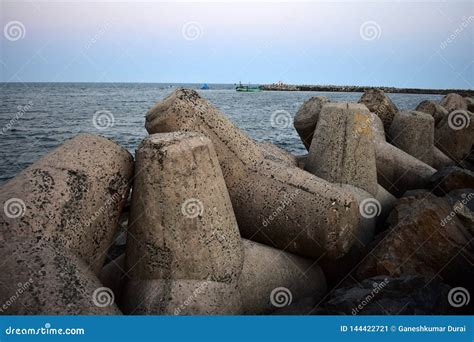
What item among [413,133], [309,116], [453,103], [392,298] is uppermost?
[453,103]

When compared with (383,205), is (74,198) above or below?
above

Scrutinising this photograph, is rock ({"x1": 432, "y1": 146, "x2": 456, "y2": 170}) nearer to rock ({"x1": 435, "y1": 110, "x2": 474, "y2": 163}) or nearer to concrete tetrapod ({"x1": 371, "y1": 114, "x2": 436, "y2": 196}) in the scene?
rock ({"x1": 435, "y1": 110, "x2": 474, "y2": 163})

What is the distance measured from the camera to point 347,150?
4.66 metres

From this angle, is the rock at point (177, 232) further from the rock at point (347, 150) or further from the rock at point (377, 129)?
the rock at point (377, 129)

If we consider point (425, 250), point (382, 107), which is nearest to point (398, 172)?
point (382, 107)

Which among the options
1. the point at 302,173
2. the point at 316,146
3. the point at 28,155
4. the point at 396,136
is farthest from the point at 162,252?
the point at 28,155

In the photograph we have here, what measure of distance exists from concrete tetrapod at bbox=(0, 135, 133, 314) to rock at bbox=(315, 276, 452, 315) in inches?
52.6

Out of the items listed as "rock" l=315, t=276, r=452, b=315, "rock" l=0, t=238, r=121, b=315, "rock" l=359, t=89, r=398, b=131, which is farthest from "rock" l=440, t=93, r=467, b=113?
"rock" l=0, t=238, r=121, b=315

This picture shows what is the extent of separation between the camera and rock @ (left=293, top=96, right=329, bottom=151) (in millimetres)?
5637

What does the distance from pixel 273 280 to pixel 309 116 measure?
9.66 ft

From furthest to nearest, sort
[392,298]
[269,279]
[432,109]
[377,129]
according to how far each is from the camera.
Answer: [432,109] → [377,129] → [269,279] → [392,298]

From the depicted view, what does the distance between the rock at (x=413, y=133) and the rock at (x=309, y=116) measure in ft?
5.48

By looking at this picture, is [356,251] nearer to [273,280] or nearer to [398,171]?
[273,280]

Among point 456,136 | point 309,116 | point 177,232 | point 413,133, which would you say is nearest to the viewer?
point 177,232
